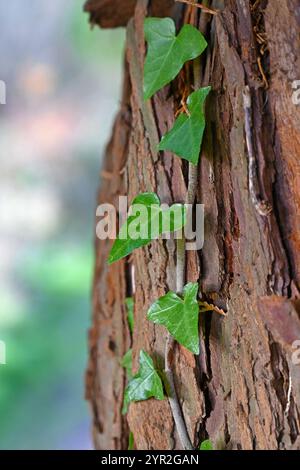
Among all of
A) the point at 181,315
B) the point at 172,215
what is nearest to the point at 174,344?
the point at 181,315

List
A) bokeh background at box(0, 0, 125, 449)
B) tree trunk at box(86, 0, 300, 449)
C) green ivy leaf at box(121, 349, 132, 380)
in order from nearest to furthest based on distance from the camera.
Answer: tree trunk at box(86, 0, 300, 449) → green ivy leaf at box(121, 349, 132, 380) → bokeh background at box(0, 0, 125, 449)

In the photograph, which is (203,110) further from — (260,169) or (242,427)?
(242,427)

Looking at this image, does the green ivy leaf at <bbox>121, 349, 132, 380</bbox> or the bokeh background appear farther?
the bokeh background

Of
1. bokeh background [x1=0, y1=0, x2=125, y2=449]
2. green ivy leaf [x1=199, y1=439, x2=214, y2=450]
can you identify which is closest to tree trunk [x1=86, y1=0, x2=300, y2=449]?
green ivy leaf [x1=199, y1=439, x2=214, y2=450]

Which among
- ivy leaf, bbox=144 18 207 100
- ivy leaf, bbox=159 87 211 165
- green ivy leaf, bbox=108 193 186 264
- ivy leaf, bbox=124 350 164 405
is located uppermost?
ivy leaf, bbox=144 18 207 100

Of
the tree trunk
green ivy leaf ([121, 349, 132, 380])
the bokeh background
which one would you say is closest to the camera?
the tree trunk

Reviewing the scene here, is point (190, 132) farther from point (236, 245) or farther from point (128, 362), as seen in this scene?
point (128, 362)

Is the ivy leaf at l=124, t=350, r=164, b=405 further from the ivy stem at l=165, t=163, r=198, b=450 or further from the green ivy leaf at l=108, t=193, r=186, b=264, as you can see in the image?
the green ivy leaf at l=108, t=193, r=186, b=264
